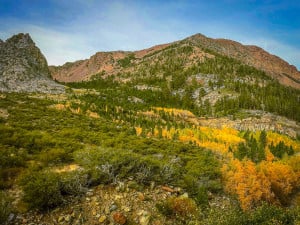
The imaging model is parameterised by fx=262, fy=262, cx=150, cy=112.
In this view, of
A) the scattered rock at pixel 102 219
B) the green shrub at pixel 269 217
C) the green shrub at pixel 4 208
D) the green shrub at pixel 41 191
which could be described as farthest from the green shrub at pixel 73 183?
the green shrub at pixel 269 217

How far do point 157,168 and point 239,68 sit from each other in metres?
128

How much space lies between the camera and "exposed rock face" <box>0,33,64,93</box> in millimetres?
67375

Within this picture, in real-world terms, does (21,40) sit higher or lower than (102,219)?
higher

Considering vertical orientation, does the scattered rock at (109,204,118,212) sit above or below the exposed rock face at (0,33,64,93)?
below

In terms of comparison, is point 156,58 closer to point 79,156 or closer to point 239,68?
point 239,68

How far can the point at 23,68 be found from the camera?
77.8m

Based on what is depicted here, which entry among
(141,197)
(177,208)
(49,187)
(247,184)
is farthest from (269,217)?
(247,184)

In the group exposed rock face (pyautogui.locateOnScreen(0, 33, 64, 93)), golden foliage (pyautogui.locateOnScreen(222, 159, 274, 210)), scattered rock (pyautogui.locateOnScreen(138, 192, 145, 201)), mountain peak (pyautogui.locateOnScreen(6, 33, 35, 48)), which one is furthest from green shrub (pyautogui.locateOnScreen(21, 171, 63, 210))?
mountain peak (pyautogui.locateOnScreen(6, 33, 35, 48))

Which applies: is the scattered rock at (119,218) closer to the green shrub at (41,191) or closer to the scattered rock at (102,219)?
the scattered rock at (102,219)

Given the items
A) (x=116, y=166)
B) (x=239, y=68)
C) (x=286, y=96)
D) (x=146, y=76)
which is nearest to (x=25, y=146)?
(x=116, y=166)

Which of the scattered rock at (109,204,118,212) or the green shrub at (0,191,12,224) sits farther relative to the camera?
the scattered rock at (109,204,118,212)

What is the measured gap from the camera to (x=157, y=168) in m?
17.8

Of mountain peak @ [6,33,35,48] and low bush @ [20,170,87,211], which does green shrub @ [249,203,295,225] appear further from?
mountain peak @ [6,33,35,48]

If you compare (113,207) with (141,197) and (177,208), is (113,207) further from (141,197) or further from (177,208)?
(177,208)
